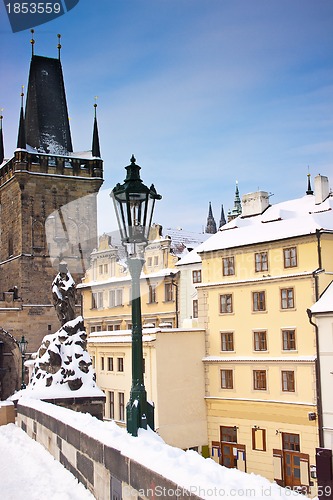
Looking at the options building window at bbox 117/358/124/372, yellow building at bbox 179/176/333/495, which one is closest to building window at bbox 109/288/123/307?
building window at bbox 117/358/124/372

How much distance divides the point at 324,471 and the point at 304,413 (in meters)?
11.1

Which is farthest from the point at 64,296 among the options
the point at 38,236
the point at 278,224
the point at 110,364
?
the point at 38,236

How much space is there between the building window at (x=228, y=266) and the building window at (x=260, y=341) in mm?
3433

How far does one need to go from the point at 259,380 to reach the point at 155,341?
5.20m

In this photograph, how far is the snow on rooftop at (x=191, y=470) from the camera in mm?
4270

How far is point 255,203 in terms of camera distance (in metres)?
34.9

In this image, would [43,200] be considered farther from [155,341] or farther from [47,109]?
[155,341]

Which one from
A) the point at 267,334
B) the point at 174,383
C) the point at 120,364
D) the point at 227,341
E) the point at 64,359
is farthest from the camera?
the point at 120,364

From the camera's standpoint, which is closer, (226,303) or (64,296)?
(64,296)

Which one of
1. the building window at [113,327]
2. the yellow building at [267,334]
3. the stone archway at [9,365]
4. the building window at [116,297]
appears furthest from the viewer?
the stone archway at [9,365]

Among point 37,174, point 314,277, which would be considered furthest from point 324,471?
point 37,174

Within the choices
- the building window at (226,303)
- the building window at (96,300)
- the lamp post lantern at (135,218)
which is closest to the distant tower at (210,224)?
the building window at (96,300)

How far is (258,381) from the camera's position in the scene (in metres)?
30.5

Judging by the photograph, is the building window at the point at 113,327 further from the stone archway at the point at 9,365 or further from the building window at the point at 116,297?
the stone archway at the point at 9,365
